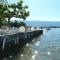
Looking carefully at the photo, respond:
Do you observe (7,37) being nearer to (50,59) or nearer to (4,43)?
(4,43)

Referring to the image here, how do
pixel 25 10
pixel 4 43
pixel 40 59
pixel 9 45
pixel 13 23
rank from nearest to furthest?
pixel 40 59 → pixel 4 43 → pixel 9 45 → pixel 25 10 → pixel 13 23

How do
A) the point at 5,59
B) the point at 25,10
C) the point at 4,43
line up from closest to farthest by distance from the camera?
the point at 5,59 → the point at 4,43 → the point at 25,10

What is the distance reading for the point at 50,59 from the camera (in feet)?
89.0

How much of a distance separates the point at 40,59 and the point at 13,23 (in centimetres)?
9043

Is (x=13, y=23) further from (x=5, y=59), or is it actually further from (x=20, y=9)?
(x=5, y=59)

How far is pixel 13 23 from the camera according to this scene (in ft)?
382

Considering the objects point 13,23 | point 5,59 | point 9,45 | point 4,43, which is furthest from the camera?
point 13,23

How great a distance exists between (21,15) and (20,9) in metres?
2.03

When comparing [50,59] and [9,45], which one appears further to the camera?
[9,45]

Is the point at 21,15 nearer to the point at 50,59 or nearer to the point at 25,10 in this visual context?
the point at 25,10

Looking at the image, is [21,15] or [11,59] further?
[21,15]

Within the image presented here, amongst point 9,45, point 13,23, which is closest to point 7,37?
point 9,45

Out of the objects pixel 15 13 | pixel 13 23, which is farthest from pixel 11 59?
pixel 13 23

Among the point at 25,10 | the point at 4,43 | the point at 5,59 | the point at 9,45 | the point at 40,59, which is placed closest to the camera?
the point at 5,59
